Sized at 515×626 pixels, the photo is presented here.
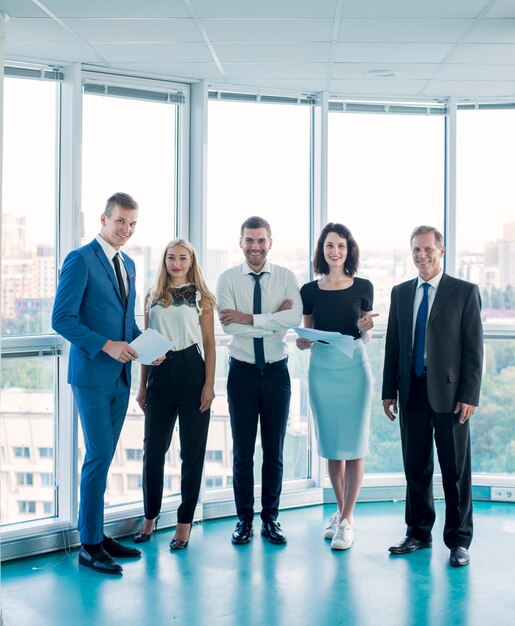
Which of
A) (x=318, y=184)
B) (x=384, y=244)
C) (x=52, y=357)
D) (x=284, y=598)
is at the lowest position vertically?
(x=284, y=598)

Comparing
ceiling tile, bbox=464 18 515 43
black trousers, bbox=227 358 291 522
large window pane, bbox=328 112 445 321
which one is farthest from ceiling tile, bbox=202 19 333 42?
black trousers, bbox=227 358 291 522

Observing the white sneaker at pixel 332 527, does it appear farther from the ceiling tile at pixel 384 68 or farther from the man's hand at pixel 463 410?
the ceiling tile at pixel 384 68

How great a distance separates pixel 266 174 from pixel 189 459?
201 cm

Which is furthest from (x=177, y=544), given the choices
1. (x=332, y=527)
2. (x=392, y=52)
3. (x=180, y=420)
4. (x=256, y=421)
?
(x=392, y=52)

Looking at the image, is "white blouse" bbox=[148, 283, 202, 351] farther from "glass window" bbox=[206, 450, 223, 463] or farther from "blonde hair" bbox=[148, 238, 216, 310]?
"glass window" bbox=[206, 450, 223, 463]

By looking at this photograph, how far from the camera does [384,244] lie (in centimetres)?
531

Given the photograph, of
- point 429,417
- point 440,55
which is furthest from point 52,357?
point 440,55

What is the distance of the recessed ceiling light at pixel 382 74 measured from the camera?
177 inches

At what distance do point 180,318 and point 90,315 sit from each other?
48cm

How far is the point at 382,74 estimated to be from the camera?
4.54 meters

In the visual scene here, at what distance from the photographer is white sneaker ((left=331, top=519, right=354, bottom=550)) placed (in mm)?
4180

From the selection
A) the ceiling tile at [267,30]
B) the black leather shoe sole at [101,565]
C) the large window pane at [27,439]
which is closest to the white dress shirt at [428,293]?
the ceiling tile at [267,30]

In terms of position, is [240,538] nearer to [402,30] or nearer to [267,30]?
[267,30]

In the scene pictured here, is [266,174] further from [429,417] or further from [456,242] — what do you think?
[429,417]
